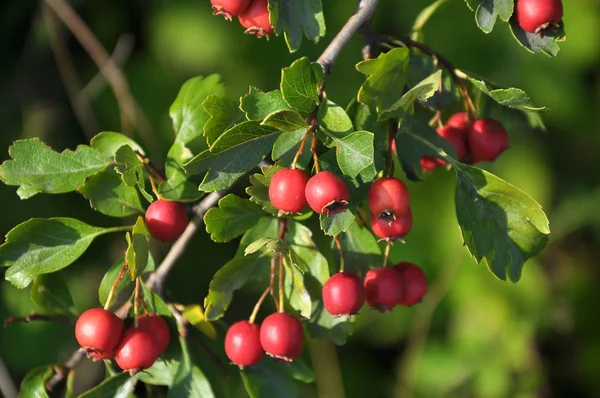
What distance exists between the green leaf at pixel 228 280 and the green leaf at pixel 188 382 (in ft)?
0.49

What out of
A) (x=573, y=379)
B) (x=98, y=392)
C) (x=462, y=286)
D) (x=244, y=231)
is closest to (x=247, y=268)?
(x=244, y=231)

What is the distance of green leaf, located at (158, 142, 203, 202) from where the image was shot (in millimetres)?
1222

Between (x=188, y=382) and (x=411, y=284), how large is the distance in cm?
43

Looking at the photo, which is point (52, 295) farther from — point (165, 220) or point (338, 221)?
point (338, 221)

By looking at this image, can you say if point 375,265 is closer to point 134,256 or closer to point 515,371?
point 134,256

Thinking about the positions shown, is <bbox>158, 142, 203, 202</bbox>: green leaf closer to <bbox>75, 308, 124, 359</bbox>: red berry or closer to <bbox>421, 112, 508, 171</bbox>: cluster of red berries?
<bbox>75, 308, 124, 359</bbox>: red berry

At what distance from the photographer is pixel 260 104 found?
1089 mm

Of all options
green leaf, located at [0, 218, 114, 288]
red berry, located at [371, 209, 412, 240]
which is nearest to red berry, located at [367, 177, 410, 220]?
red berry, located at [371, 209, 412, 240]

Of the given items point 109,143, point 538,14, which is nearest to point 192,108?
point 109,143

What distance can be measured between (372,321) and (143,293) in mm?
1640

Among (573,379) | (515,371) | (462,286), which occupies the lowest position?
(573,379)

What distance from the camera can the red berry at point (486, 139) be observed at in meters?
1.29

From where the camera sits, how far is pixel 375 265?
4.25 ft

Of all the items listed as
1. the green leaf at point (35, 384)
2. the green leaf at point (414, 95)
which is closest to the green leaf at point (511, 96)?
the green leaf at point (414, 95)
